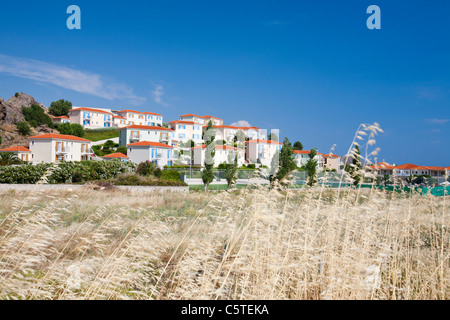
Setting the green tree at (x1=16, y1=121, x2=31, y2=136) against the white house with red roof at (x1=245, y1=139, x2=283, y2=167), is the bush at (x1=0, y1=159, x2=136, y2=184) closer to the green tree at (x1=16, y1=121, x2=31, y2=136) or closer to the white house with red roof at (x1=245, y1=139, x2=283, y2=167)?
the green tree at (x1=16, y1=121, x2=31, y2=136)

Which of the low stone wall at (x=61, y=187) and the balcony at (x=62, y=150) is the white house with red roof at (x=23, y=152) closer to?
the balcony at (x=62, y=150)

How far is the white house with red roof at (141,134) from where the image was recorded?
68.6 meters

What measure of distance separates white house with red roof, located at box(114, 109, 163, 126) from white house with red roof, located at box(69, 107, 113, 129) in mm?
6246

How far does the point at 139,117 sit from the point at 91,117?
18.0 metres

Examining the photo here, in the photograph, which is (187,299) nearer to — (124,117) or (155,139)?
(155,139)

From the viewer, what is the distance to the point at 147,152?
187 feet

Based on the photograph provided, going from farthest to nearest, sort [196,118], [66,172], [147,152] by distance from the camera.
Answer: [196,118]
[147,152]
[66,172]

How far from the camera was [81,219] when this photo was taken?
830 centimetres

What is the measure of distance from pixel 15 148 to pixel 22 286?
63697 mm

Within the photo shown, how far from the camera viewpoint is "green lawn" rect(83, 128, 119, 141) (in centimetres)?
7990

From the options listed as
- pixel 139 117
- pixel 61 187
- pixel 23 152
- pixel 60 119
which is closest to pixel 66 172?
pixel 61 187

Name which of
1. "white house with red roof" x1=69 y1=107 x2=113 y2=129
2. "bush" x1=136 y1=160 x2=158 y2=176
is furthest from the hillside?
"bush" x1=136 y1=160 x2=158 y2=176

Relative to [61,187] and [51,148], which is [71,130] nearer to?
[51,148]
